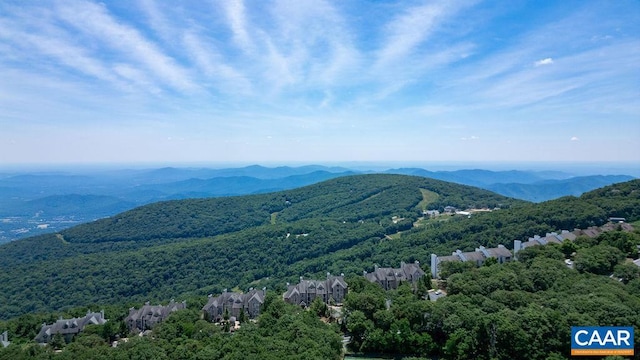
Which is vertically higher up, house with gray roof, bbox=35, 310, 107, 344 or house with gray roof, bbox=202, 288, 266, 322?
house with gray roof, bbox=202, 288, 266, 322

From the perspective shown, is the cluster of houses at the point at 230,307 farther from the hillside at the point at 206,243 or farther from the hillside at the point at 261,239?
the hillside at the point at 206,243

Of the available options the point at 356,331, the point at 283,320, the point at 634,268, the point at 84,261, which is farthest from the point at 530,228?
the point at 84,261

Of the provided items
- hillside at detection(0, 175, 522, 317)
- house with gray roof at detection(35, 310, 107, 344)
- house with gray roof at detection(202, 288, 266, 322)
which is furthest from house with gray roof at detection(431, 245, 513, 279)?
house with gray roof at detection(35, 310, 107, 344)

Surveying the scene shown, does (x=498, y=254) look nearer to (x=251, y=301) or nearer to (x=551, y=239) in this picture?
(x=551, y=239)

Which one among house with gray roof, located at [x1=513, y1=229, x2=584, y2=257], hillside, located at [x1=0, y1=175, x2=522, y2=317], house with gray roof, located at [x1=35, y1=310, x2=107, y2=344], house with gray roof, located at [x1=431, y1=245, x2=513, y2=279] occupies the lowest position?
hillside, located at [x1=0, y1=175, x2=522, y2=317]

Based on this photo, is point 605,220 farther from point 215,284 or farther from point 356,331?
point 215,284

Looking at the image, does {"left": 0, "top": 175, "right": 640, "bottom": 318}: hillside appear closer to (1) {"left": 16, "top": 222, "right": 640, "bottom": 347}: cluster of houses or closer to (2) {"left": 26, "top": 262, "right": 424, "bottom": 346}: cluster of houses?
(1) {"left": 16, "top": 222, "right": 640, "bottom": 347}: cluster of houses

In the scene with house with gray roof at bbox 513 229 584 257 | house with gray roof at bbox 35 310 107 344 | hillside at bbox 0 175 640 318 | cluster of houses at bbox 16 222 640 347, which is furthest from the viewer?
hillside at bbox 0 175 640 318
